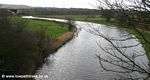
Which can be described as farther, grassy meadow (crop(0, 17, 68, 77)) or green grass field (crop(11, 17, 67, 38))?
green grass field (crop(11, 17, 67, 38))

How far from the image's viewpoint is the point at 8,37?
49.8ft

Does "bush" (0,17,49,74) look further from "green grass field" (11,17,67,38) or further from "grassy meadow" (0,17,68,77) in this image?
"green grass field" (11,17,67,38)

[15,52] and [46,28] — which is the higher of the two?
[15,52]

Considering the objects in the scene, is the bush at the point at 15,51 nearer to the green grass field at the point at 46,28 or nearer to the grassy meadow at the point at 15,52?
the grassy meadow at the point at 15,52

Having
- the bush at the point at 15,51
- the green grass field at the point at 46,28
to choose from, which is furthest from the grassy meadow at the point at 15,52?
the green grass field at the point at 46,28

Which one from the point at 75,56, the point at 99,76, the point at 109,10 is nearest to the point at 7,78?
the point at 99,76

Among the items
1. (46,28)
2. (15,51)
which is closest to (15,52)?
(15,51)

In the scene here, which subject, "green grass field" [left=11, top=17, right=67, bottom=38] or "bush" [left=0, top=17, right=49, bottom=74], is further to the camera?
"green grass field" [left=11, top=17, right=67, bottom=38]

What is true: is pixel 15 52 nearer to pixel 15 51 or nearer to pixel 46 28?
pixel 15 51

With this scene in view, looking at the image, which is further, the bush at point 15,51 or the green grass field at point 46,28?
the green grass field at point 46,28

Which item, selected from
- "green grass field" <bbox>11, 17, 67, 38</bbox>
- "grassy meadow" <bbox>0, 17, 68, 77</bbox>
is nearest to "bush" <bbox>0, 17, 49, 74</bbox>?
"grassy meadow" <bbox>0, 17, 68, 77</bbox>

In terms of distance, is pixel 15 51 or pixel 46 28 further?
pixel 46 28

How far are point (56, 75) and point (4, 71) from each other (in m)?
4.67

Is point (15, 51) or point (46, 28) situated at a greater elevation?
point (15, 51)
